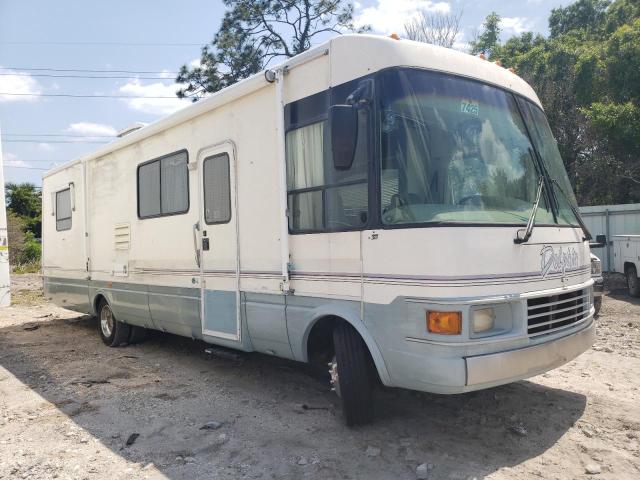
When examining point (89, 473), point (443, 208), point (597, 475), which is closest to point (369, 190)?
point (443, 208)

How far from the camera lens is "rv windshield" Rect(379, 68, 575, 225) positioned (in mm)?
3938

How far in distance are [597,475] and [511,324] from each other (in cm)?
112

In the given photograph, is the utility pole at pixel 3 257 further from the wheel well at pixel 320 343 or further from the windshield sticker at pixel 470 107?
the windshield sticker at pixel 470 107

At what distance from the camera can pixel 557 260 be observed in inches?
170

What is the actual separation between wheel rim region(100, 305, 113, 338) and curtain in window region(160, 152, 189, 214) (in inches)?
97.5

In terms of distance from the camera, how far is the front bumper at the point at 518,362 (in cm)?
370

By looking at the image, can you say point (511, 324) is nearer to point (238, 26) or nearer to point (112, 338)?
point (112, 338)

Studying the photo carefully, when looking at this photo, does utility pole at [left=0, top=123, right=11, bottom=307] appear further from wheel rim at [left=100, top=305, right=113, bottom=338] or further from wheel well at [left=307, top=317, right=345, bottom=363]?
wheel well at [left=307, top=317, right=345, bottom=363]

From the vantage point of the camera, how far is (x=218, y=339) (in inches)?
227

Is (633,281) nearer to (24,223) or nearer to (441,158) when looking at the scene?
(441,158)

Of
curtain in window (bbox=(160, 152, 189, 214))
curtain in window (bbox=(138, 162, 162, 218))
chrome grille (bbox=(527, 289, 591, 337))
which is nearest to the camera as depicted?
chrome grille (bbox=(527, 289, 591, 337))

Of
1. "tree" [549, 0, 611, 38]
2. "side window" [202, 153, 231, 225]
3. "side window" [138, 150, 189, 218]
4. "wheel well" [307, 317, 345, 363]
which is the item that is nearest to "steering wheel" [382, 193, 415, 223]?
"wheel well" [307, 317, 345, 363]

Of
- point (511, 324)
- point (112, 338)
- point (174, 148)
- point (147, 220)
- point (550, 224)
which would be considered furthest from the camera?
point (112, 338)

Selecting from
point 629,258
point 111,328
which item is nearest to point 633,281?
point 629,258
